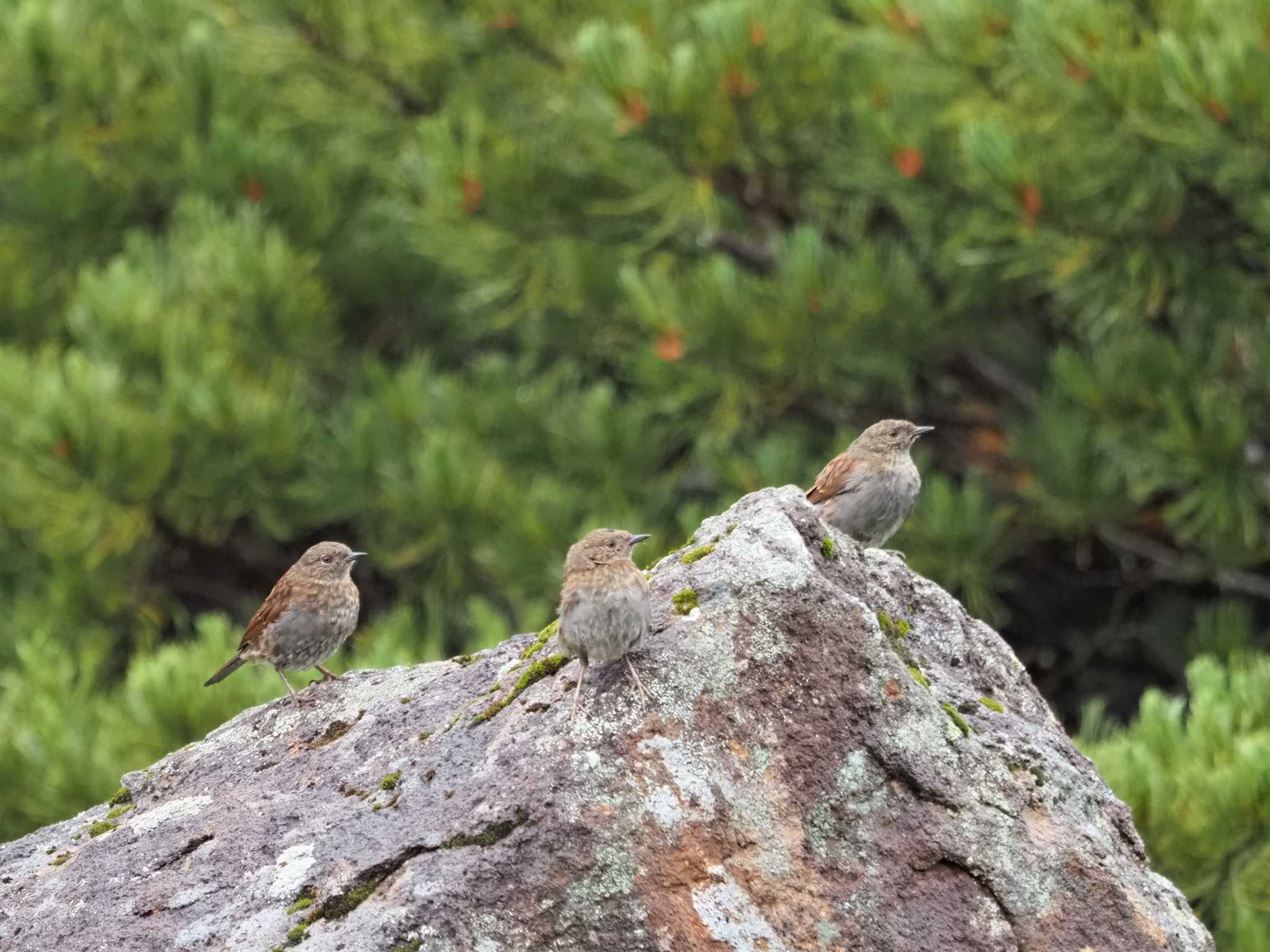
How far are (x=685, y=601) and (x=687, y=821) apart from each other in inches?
18.7

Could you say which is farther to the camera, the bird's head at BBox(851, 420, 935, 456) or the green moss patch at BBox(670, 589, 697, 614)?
the bird's head at BBox(851, 420, 935, 456)

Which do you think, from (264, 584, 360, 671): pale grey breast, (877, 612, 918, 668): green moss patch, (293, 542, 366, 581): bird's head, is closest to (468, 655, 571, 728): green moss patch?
(877, 612, 918, 668): green moss patch

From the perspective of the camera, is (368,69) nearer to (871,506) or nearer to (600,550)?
(871,506)

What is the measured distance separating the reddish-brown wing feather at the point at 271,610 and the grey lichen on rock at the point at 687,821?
5.20ft

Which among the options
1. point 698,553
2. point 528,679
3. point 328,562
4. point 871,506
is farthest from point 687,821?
point 328,562

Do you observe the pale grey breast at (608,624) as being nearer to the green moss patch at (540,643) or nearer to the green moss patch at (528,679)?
the green moss patch at (528,679)

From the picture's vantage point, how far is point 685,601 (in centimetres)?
318

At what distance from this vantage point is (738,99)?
657 cm

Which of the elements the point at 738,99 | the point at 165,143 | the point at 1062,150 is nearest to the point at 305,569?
the point at 738,99

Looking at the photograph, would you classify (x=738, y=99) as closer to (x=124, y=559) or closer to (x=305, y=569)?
(x=305, y=569)

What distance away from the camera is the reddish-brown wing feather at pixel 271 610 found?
5.02 meters

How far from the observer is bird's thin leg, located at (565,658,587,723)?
9.69 ft

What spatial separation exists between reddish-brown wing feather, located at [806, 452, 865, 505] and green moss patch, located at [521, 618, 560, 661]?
1520 millimetres

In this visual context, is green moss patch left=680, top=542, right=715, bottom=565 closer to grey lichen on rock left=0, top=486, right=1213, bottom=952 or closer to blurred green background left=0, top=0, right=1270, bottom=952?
grey lichen on rock left=0, top=486, right=1213, bottom=952
